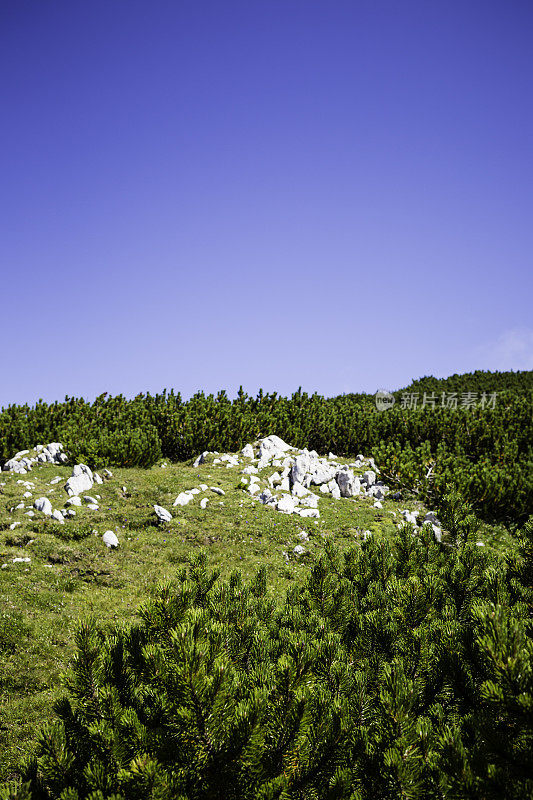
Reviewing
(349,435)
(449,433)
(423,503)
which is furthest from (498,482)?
(349,435)

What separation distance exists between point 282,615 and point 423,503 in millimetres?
9757

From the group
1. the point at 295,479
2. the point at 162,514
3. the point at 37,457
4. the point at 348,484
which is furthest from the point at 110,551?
the point at 37,457

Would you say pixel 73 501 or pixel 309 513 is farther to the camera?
pixel 309 513

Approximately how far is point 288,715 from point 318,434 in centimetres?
1518

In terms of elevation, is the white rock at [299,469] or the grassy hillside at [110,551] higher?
the white rock at [299,469]

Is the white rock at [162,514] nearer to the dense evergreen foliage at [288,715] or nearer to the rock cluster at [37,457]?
the rock cluster at [37,457]

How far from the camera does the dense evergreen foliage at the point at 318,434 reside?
12.5m

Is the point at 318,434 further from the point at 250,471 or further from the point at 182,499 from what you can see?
the point at 182,499

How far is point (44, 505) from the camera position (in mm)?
10305

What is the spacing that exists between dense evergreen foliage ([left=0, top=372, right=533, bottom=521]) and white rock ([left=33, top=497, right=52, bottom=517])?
2.76 meters

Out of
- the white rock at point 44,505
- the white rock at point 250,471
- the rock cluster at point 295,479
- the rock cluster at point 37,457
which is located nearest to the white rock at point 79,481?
the white rock at point 44,505

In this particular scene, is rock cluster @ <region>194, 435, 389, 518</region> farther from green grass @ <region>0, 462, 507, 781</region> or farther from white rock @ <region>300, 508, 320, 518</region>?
green grass @ <region>0, 462, 507, 781</region>

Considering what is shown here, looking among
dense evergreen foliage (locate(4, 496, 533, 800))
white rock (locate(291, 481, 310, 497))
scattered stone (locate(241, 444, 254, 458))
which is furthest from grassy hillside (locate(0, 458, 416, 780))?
dense evergreen foliage (locate(4, 496, 533, 800))

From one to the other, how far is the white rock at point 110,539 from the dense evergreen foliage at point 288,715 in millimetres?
6322
